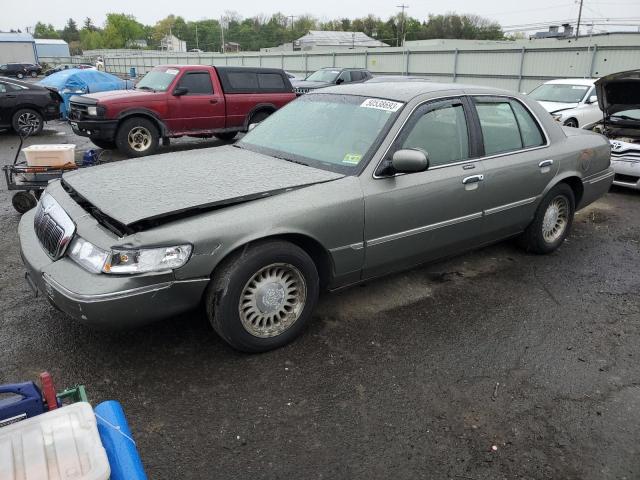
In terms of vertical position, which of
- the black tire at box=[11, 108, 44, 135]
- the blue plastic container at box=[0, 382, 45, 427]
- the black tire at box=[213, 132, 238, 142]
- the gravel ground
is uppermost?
the blue plastic container at box=[0, 382, 45, 427]

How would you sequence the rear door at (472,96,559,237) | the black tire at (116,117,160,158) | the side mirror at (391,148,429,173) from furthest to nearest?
the black tire at (116,117,160,158) → the rear door at (472,96,559,237) → the side mirror at (391,148,429,173)

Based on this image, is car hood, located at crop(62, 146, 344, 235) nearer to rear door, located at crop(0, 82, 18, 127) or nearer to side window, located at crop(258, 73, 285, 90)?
side window, located at crop(258, 73, 285, 90)

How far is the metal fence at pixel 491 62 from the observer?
59.1 ft

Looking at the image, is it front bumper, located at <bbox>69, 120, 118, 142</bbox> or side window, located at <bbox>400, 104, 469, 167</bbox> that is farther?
front bumper, located at <bbox>69, 120, 118, 142</bbox>

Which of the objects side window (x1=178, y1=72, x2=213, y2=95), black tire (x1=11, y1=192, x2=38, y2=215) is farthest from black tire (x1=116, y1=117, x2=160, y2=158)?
black tire (x1=11, y1=192, x2=38, y2=215)

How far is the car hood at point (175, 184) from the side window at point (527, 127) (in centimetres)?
215

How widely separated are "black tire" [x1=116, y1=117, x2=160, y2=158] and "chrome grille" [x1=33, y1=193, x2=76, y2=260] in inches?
266

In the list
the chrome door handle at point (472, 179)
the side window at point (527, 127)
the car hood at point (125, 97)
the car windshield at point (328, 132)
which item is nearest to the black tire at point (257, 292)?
the car windshield at point (328, 132)

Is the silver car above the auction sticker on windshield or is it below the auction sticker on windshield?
below

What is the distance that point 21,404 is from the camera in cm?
176

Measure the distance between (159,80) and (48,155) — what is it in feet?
17.8

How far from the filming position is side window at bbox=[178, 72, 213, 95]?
35.5 feet

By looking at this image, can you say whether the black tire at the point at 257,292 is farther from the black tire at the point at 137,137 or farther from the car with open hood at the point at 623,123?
the black tire at the point at 137,137

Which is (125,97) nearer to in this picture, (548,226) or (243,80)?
(243,80)
